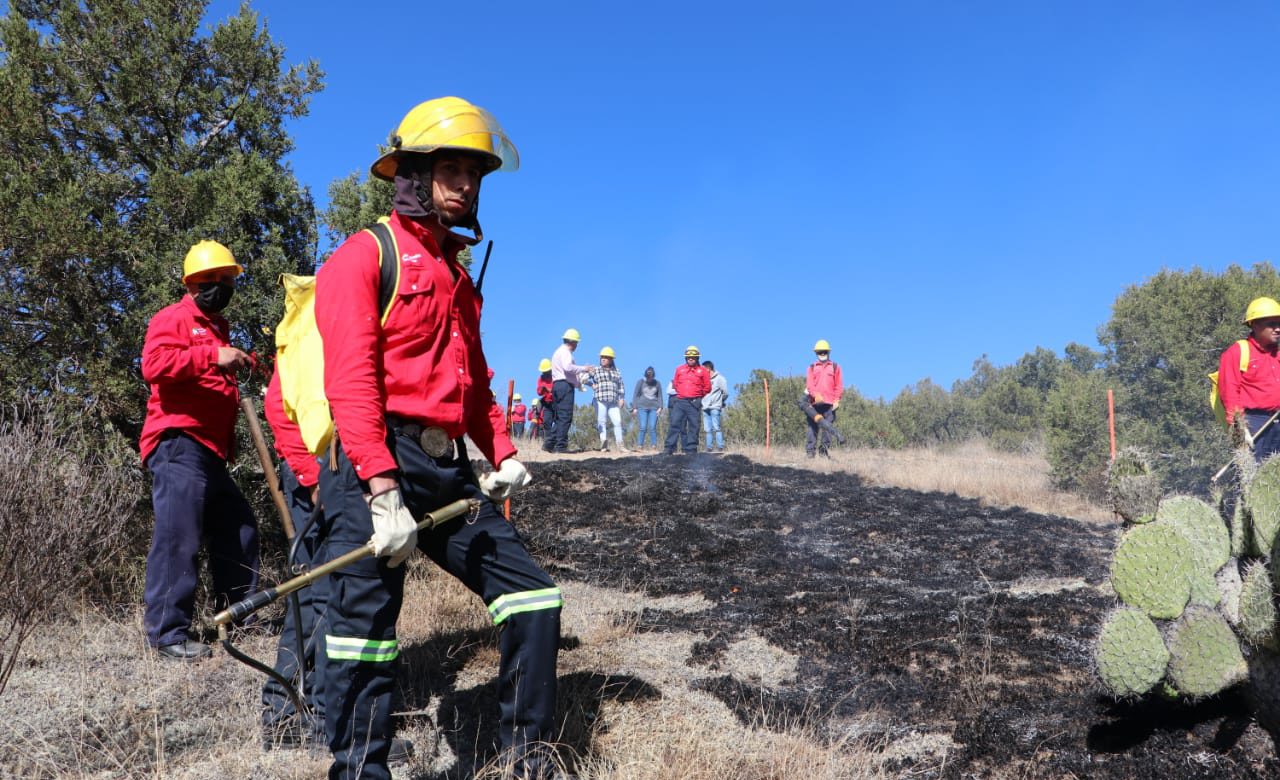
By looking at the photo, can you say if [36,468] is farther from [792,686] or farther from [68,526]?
[792,686]

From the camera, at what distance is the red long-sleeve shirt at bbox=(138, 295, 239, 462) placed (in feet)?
14.5

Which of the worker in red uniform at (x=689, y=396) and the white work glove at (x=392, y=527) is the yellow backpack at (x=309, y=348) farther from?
the worker in red uniform at (x=689, y=396)

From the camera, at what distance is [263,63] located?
20.4ft

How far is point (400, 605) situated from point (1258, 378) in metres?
8.04

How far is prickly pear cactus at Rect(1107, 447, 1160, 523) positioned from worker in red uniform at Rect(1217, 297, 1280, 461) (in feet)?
15.8

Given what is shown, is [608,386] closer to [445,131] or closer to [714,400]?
[714,400]

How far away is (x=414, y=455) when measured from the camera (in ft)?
8.86

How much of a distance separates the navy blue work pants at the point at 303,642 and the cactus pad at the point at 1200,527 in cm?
352

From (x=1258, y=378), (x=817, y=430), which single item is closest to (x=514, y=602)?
(x=1258, y=378)

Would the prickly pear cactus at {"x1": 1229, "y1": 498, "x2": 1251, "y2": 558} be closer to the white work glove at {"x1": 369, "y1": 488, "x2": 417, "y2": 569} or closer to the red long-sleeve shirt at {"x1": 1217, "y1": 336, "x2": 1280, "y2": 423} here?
the white work glove at {"x1": 369, "y1": 488, "x2": 417, "y2": 569}

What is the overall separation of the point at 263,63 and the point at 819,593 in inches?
206

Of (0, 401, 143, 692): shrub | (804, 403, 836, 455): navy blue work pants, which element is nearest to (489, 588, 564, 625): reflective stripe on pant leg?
(0, 401, 143, 692): shrub

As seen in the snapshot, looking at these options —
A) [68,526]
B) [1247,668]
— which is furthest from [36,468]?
[1247,668]

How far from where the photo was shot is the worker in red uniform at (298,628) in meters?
3.55
